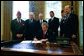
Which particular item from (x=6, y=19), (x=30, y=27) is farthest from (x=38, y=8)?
(x=6, y=19)

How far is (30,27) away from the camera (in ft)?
4.48

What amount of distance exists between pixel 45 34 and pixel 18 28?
0.22 m

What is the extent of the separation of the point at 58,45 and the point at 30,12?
0.39m

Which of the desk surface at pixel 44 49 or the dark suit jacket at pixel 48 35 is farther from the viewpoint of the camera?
the dark suit jacket at pixel 48 35

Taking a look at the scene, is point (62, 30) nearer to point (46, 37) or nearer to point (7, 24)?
point (46, 37)

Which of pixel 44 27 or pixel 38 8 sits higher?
pixel 38 8

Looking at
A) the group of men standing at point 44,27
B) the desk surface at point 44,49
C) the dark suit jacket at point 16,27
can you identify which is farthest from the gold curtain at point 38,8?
the desk surface at point 44,49

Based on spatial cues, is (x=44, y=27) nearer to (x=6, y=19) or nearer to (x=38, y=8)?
(x=38, y=8)

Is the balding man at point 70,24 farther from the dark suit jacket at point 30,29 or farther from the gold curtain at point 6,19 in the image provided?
the gold curtain at point 6,19

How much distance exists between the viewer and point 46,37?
4.30 ft

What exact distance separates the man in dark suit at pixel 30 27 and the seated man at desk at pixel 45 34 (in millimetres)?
49

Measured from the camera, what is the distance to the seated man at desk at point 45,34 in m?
1.29

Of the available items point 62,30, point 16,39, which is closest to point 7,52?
point 16,39

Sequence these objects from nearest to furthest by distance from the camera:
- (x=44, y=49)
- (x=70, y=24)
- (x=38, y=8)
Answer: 1. (x=44, y=49)
2. (x=70, y=24)
3. (x=38, y=8)
